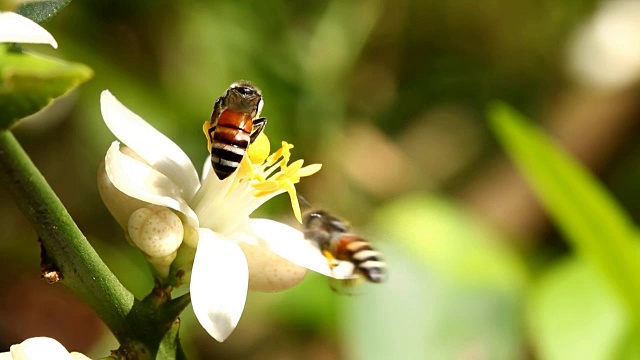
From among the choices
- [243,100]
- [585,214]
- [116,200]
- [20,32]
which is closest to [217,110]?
[243,100]

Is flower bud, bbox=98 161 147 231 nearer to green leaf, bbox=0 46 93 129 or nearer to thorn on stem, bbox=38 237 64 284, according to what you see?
thorn on stem, bbox=38 237 64 284

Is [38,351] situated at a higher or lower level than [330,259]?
lower

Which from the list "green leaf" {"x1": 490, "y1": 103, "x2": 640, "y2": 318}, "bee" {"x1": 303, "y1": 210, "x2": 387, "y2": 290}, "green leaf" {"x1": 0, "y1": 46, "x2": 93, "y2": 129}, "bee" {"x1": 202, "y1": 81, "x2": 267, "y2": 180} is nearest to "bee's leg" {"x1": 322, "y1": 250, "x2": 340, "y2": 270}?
"bee" {"x1": 303, "y1": 210, "x2": 387, "y2": 290}

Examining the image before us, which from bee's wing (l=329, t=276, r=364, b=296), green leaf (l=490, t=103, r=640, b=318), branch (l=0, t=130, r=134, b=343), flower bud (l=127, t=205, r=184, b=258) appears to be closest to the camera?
branch (l=0, t=130, r=134, b=343)

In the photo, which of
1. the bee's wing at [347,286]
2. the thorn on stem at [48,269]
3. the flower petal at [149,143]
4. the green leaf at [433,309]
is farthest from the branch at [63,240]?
the green leaf at [433,309]

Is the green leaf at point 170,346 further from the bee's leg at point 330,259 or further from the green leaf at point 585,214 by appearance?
the green leaf at point 585,214

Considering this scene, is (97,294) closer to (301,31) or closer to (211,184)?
(211,184)

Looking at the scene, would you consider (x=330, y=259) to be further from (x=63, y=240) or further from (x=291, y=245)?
(x=63, y=240)
